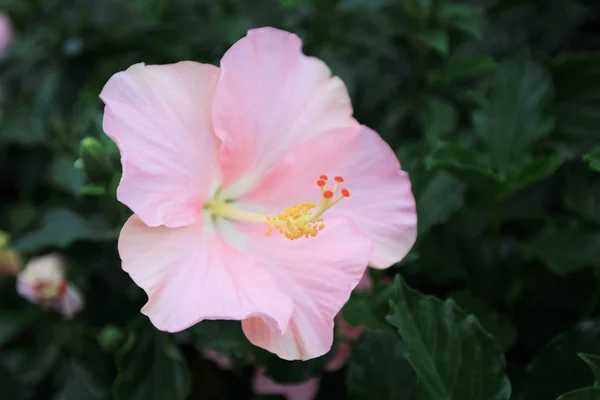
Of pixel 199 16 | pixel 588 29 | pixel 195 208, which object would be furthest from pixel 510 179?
pixel 199 16

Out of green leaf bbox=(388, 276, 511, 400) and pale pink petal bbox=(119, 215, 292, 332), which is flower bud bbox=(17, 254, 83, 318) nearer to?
pale pink petal bbox=(119, 215, 292, 332)

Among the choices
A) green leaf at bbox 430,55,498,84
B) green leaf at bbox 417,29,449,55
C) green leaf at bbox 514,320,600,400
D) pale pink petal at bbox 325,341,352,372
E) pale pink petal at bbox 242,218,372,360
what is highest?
green leaf at bbox 417,29,449,55

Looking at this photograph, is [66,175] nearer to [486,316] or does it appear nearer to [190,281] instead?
[190,281]

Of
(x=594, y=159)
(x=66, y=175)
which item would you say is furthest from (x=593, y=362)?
(x=66, y=175)

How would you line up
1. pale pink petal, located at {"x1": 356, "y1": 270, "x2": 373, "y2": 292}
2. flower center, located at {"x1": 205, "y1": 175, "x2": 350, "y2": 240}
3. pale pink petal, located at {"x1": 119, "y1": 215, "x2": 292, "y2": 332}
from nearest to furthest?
1. pale pink petal, located at {"x1": 119, "y1": 215, "x2": 292, "y2": 332}
2. flower center, located at {"x1": 205, "y1": 175, "x2": 350, "y2": 240}
3. pale pink petal, located at {"x1": 356, "y1": 270, "x2": 373, "y2": 292}

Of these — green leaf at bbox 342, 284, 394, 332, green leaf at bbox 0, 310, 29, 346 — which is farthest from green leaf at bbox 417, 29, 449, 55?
green leaf at bbox 0, 310, 29, 346

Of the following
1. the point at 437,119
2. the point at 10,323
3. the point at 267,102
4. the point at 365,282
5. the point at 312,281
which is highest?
the point at 267,102
